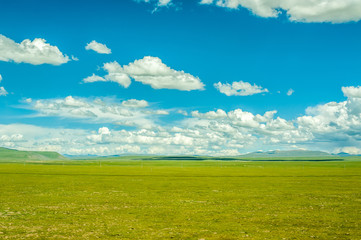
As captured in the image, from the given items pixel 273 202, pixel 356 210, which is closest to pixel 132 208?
pixel 273 202

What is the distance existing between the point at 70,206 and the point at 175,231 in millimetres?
14600

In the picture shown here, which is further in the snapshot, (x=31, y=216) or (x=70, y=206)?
(x=70, y=206)

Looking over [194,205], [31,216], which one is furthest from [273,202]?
[31,216]

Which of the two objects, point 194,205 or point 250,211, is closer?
point 250,211

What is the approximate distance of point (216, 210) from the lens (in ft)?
95.6

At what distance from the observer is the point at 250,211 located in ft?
93.2

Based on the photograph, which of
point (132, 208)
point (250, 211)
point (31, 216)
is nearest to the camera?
point (31, 216)

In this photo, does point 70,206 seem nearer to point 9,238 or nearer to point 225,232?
point 9,238

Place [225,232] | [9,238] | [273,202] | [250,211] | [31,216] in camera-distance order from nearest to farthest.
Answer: [9,238] < [225,232] < [31,216] < [250,211] < [273,202]

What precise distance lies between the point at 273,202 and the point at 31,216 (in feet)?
79.3

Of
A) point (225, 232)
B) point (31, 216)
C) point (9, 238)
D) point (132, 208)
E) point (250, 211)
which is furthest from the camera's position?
point (132, 208)

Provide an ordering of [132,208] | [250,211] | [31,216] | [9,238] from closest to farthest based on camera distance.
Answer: [9,238] → [31,216] → [250,211] → [132,208]

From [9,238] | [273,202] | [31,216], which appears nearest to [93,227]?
[9,238]

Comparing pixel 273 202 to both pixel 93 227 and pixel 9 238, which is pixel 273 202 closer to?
pixel 93 227
